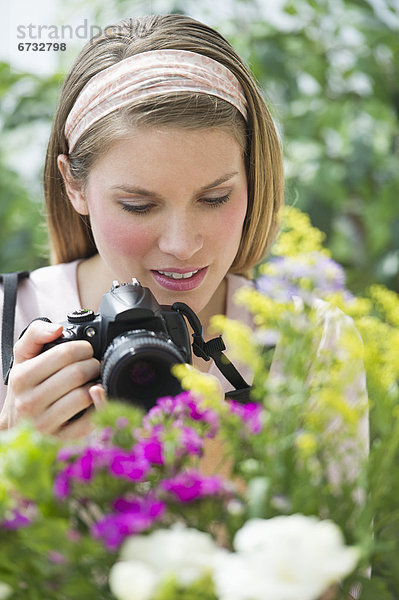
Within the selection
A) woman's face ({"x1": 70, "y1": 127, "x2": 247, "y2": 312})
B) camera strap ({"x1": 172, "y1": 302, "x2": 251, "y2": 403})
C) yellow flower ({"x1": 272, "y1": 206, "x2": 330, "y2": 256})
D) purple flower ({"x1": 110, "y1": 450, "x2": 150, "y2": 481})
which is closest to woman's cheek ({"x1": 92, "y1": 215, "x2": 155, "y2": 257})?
woman's face ({"x1": 70, "y1": 127, "x2": 247, "y2": 312})

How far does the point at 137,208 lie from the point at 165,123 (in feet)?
0.36

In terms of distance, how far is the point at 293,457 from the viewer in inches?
16.2

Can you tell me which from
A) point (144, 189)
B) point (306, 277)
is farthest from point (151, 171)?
point (306, 277)

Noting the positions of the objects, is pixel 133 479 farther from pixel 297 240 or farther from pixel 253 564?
pixel 297 240

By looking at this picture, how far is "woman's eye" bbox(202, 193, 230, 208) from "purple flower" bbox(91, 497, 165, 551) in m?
0.63

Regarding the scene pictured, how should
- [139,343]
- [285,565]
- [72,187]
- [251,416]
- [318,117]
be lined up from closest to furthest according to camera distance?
[285,565] → [251,416] → [139,343] → [72,187] → [318,117]

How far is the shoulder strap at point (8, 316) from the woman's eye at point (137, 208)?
11.8 inches

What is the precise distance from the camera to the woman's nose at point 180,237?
93 centimetres

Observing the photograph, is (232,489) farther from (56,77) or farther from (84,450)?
(56,77)

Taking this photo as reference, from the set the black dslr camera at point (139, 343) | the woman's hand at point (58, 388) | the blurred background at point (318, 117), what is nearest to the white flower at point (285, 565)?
the black dslr camera at point (139, 343)

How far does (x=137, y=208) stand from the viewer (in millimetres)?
955

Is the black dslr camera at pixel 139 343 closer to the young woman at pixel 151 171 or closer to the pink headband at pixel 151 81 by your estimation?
the young woman at pixel 151 171

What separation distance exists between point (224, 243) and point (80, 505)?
64 centimetres

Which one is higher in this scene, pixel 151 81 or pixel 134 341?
pixel 151 81
